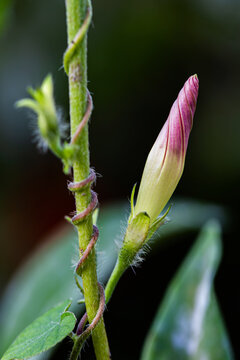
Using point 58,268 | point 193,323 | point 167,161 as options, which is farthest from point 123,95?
point 167,161

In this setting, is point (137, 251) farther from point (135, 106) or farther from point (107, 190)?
point (135, 106)

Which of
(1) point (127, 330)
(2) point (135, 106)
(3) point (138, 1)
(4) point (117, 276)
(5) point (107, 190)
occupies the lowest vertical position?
(1) point (127, 330)

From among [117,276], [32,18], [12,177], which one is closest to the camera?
[117,276]

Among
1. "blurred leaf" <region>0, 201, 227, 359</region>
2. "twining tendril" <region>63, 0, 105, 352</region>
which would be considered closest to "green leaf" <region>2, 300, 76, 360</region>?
"twining tendril" <region>63, 0, 105, 352</region>

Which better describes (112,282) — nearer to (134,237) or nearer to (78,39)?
(134,237)

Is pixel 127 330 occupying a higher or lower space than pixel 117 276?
lower

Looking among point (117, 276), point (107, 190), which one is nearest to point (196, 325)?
point (117, 276)
